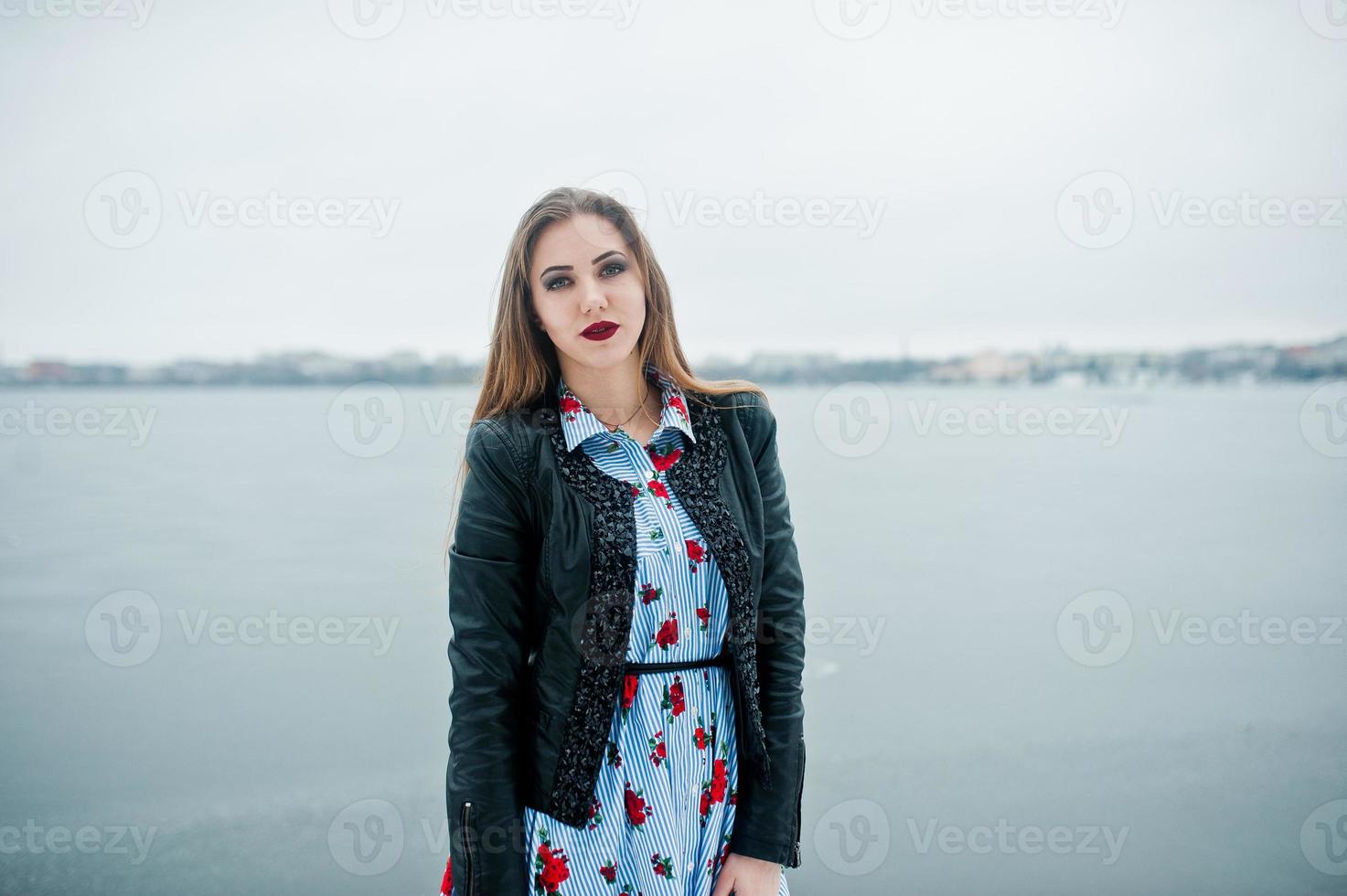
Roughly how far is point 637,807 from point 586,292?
2.50 ft

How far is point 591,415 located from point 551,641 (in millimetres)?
341

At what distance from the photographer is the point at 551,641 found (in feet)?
3.77

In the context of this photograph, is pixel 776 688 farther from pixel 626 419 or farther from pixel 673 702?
pixel 626 419

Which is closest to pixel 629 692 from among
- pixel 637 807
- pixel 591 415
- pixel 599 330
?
pixel 637 807

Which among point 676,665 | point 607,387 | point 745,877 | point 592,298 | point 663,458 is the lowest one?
point 745,877

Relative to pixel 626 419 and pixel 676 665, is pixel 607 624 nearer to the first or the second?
pixel 676 665

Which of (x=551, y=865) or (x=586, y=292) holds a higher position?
(x=586, y=292)

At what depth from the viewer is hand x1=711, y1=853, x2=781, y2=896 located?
1211 millimetres

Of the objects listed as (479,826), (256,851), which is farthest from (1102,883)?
(256,851)

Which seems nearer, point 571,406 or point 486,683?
point 486,683

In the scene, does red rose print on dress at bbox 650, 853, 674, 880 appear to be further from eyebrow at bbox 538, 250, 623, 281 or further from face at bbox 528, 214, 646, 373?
eyebrow at bbox 538, 250, 623, 281

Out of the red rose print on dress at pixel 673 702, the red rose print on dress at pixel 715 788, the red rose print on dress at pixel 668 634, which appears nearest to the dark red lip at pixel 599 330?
the red rose print on dress at pixel 668 634

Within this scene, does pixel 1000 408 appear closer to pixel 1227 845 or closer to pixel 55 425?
pixel 1227 845

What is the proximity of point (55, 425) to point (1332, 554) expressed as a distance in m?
5.99
